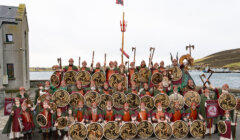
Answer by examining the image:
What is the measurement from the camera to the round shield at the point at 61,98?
8.29m

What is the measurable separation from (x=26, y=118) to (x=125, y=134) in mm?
4514

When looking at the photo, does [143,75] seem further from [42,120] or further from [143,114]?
[42,120]

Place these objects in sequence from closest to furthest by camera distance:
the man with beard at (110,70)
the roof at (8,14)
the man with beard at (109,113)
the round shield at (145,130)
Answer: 1. the round shield at (145,130)
2. the man with beard at (109,113)
3. the man with beard at (110,70)
4. the roof at (8,14)

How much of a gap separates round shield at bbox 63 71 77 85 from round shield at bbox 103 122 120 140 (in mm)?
3509

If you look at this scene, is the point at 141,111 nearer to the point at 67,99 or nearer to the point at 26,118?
the point at 67,99

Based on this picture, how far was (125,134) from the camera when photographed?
7.59 meters

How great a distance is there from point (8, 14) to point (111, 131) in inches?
870

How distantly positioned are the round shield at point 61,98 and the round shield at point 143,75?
4.30 meters

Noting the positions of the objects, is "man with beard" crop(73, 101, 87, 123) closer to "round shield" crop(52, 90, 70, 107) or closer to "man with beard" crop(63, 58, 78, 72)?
"round shield" crop(52, 90, 70, 107)

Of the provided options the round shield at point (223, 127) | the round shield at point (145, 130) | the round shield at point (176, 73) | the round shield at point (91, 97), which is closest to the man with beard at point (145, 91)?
the round shield at point (145, 130)

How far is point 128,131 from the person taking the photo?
25.0 feet

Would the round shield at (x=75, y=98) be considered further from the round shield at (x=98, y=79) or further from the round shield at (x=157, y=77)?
the round shield at (x=157, y=77)

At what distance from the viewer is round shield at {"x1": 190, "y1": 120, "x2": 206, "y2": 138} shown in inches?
309

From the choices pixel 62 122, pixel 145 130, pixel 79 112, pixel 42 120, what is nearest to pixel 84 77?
pixel 79 112
